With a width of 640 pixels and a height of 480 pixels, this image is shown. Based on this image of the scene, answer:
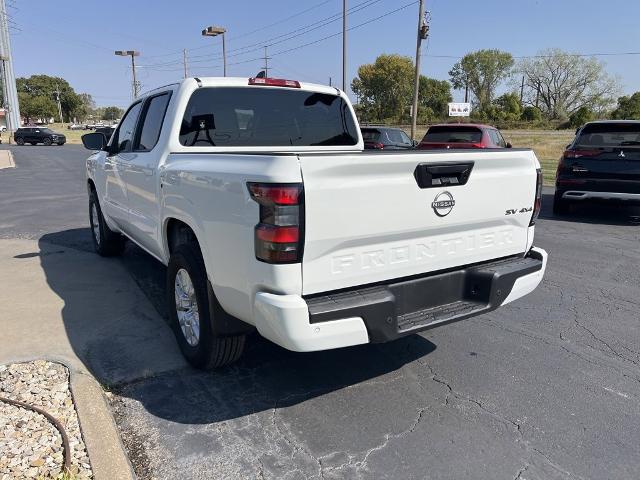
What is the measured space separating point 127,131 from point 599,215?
334 inches

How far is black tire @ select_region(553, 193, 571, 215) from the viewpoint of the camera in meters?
9.45

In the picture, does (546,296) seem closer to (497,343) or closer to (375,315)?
(497,343)

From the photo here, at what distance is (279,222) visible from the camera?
248 centimetres

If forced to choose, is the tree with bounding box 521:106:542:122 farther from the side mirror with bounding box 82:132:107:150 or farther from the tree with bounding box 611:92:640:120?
the side mirror with bounding box 82:132:107:150

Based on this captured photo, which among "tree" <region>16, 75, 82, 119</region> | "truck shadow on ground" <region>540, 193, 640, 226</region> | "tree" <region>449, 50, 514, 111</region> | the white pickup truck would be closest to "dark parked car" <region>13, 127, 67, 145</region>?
"truck shadow on ground" <region>540, 193, 640, 226</region>

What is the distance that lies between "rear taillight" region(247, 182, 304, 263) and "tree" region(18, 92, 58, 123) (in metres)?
116

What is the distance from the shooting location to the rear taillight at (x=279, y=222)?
8.09 ft

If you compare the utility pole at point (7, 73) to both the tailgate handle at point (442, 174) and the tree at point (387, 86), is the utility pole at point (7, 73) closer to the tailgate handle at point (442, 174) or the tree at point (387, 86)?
the tree at point (387, 86)

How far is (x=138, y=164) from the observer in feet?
14.4

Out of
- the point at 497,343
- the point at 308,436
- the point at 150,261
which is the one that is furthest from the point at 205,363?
the point at 150,261

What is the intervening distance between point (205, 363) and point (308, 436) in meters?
0.92

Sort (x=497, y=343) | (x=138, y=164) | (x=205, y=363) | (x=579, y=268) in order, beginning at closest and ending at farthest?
1. (x=205, y=363)
2. (x=497, y=343)
3. (x=138, y=164)
4. (x=579, y=268)

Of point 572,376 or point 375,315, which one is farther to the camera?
point 572,376

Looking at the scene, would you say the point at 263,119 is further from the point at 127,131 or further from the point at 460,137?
the point at 460,137
